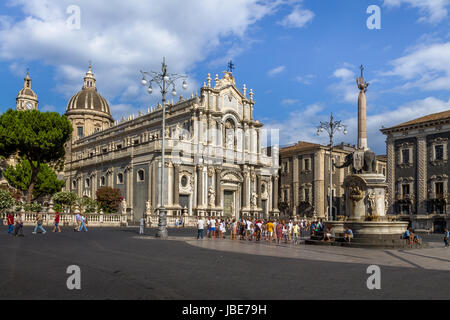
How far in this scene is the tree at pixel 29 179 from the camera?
174 feet

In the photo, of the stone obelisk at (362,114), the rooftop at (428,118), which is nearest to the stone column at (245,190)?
the rooftop at (428,118)

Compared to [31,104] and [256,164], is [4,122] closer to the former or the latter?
[256,164]

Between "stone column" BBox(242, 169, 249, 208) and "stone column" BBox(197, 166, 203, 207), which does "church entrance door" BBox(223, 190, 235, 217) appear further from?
"stone column" BBox(197, 166, 203, 207)

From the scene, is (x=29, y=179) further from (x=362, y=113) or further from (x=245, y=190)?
(x=362, y=113)

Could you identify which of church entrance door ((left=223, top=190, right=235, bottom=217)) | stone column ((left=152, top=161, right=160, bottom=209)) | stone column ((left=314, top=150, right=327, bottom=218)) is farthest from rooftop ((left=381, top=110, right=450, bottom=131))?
stone column ((left=152, top=161, right=160, bottom=209))

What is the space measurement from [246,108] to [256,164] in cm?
711

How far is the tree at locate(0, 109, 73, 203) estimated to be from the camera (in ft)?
144

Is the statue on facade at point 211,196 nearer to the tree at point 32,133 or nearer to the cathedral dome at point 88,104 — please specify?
the tree at point 32,133

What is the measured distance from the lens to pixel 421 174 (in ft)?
155

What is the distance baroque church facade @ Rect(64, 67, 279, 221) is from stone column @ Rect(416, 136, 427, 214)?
1758 centimetres

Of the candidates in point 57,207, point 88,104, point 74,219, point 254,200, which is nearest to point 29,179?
point 57,207

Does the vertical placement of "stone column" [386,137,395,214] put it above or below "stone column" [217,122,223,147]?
below

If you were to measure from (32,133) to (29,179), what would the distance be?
36.8ft

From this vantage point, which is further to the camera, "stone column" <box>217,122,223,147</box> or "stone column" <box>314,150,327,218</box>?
"stone column" <box>314,150,327,218</box>
